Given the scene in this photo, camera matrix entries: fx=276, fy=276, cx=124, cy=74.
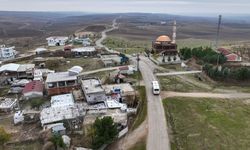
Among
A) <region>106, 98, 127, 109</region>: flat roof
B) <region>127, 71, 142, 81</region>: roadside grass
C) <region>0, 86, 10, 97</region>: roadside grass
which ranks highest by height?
<region>127, 71, 142, 81</region>: roadside grass

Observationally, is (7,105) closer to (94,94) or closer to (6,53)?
(94,94)

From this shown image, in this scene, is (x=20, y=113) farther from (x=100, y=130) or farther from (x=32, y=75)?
(x=32, y=75)

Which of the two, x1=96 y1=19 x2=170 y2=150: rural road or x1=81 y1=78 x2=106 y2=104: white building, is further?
x1=81 y1=78 x2=106 y2=104: white building

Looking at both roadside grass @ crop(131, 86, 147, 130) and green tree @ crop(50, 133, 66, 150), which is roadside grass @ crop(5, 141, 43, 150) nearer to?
green tree @ crop(50, 133, 66, 150)

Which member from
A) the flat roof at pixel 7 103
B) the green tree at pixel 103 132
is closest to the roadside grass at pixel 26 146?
the green tree at pixel 103 132

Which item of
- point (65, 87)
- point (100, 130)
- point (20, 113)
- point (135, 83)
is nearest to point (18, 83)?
point (65, 87)

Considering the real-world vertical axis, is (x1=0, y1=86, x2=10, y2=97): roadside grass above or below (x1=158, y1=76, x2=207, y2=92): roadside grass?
below

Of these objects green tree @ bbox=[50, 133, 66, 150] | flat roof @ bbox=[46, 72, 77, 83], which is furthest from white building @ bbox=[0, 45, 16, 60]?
green tree @ bbox=[50, 133, 66, 150]

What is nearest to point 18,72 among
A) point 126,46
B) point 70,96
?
point 70,96
